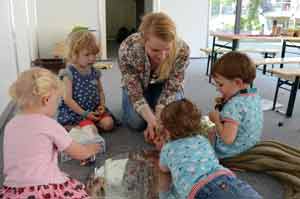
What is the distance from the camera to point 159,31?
141cm

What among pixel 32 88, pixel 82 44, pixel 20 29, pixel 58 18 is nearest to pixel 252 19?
pixel 58 18

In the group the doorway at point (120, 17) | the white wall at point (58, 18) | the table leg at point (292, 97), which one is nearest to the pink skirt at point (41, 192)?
the table leg at point (292, 97)

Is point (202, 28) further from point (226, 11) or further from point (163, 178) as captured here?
point (163, 178)

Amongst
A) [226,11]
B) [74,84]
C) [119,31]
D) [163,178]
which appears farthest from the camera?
[119,31]

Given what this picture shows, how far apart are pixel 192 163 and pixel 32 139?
0.51m

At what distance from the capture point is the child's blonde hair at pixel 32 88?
960 millimetres

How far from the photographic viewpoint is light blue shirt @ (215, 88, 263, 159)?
1.34 m

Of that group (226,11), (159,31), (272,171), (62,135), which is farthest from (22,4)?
(226,11)

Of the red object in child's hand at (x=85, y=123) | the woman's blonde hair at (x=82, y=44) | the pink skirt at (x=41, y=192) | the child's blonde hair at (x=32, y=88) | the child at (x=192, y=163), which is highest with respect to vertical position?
the woman's blonde hair at (x=82, y=44)

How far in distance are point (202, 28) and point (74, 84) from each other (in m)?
3.63

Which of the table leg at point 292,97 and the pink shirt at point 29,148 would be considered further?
the table leg at point 292,97

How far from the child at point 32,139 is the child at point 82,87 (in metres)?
0.78

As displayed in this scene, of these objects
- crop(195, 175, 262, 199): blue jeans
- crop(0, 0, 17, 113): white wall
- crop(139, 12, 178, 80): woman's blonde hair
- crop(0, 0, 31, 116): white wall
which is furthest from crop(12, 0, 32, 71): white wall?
crop(195, 175, 262, 199): blue jeans

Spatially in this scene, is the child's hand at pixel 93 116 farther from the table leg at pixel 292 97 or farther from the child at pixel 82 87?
the table leg at pixel 292 97
